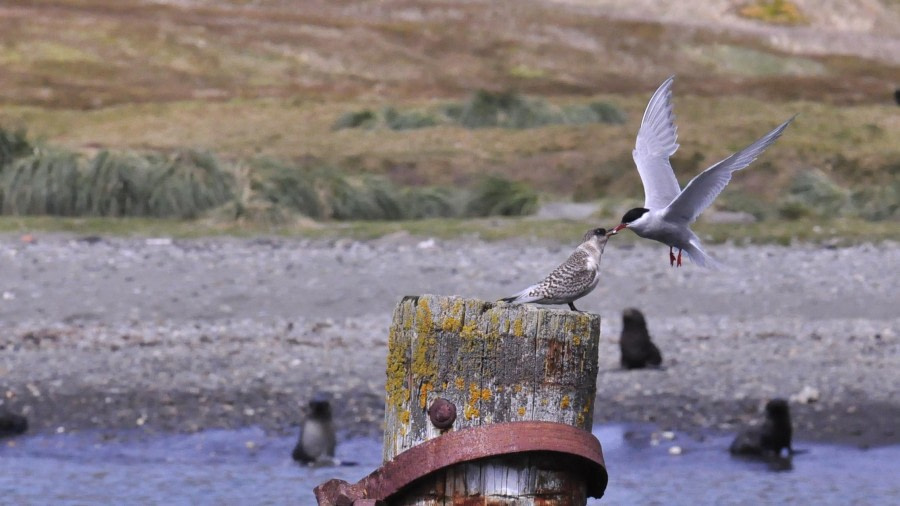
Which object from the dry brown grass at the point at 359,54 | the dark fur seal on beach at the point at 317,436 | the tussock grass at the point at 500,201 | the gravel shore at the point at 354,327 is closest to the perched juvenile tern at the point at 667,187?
the dark fur seal on beach at the point at 317,436

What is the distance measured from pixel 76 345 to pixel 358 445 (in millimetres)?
2360

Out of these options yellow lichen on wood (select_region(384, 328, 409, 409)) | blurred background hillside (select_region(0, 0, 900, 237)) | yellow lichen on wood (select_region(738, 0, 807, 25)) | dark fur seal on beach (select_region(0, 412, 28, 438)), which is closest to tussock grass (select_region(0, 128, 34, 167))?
blurred background hillside (select_region(0, 0, 900, 237))

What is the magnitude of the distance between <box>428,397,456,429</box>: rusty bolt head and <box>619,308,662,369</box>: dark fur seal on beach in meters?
5.80

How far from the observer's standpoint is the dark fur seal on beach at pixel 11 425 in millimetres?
7668

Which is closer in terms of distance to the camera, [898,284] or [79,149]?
[898,284]

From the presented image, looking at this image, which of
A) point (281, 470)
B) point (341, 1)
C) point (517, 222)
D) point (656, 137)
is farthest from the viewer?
point (341, 1)

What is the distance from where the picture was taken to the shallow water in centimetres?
704

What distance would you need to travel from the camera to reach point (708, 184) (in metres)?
5.02

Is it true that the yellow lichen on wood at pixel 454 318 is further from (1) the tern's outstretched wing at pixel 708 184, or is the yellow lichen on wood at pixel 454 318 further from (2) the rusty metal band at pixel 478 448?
(1) the tern's outstretched wing at pixel 708 184

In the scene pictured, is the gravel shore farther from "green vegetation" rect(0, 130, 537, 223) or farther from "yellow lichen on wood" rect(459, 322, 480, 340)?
"yellow lichen on wood" rect(459, 322, 480, 340)

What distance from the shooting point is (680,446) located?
761 centimetres

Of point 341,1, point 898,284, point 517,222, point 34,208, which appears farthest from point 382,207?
point 341,1

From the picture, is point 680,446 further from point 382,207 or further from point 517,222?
point 382,207

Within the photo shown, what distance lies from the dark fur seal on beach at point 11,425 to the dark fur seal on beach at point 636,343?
318 cm
